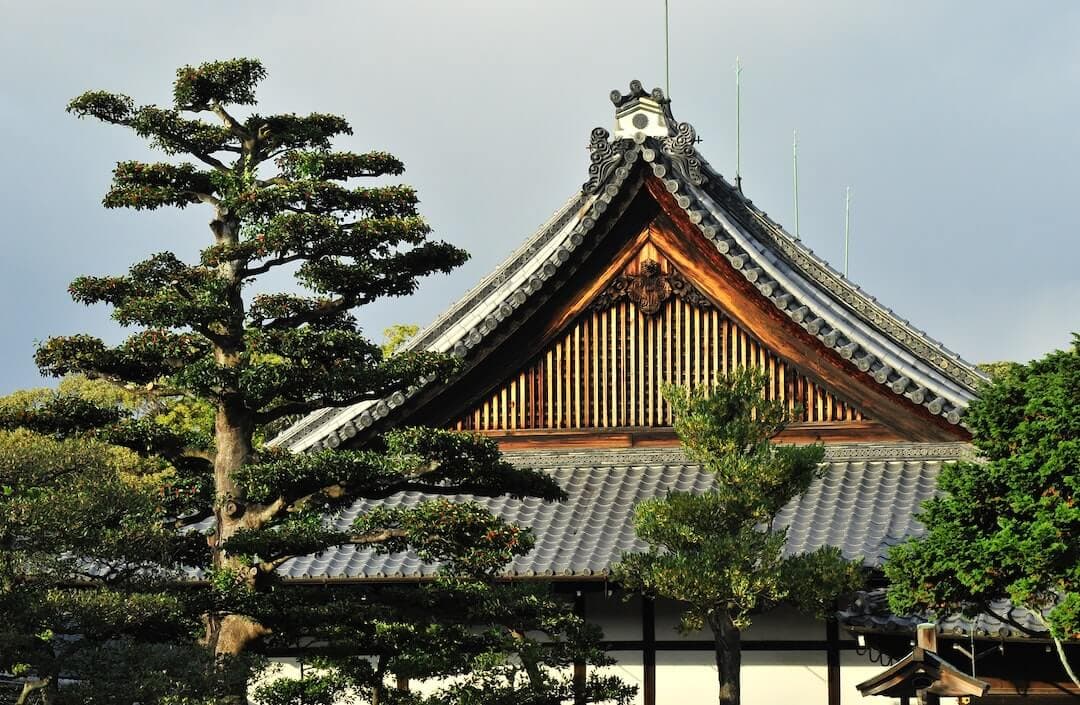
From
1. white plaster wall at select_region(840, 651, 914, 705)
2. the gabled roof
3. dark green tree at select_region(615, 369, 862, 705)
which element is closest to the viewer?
dark green tree at select_region(615, 369, 862, 705)

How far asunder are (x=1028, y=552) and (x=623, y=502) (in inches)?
239

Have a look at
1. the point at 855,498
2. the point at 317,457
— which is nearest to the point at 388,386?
the point at 317,457

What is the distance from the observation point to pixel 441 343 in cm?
2116

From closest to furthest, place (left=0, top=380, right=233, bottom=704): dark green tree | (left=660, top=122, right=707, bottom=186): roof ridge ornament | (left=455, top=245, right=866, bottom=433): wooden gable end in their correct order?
(left=0, top=380, right=233, bottom=704): dark green tree, (left=455, top=245, right=866, bottom=433): wooden gable end, (left=660, top=122, right=707, bottom=186): roof ridge ornament

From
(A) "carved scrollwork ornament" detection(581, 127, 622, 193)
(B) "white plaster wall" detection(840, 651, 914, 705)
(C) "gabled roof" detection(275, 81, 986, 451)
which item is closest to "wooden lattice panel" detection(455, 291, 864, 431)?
(C) "gabled roof" detection(275, 81, 986, 451)

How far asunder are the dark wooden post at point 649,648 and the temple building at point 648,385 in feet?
0.07

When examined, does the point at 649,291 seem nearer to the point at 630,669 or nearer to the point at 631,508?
the point at 631,508

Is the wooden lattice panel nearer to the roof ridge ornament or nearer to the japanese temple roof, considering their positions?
the japanese temple roof

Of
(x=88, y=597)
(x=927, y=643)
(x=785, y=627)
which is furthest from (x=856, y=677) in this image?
(x=88, y=597)

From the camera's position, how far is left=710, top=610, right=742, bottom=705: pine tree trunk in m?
15.3

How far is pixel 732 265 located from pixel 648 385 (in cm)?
177

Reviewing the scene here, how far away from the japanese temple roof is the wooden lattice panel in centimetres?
47

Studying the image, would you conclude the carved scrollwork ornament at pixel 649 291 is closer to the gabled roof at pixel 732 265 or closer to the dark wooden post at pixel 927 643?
the gabled roof at pixel 732 265

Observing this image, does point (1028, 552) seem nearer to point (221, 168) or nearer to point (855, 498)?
point (855, 498)
